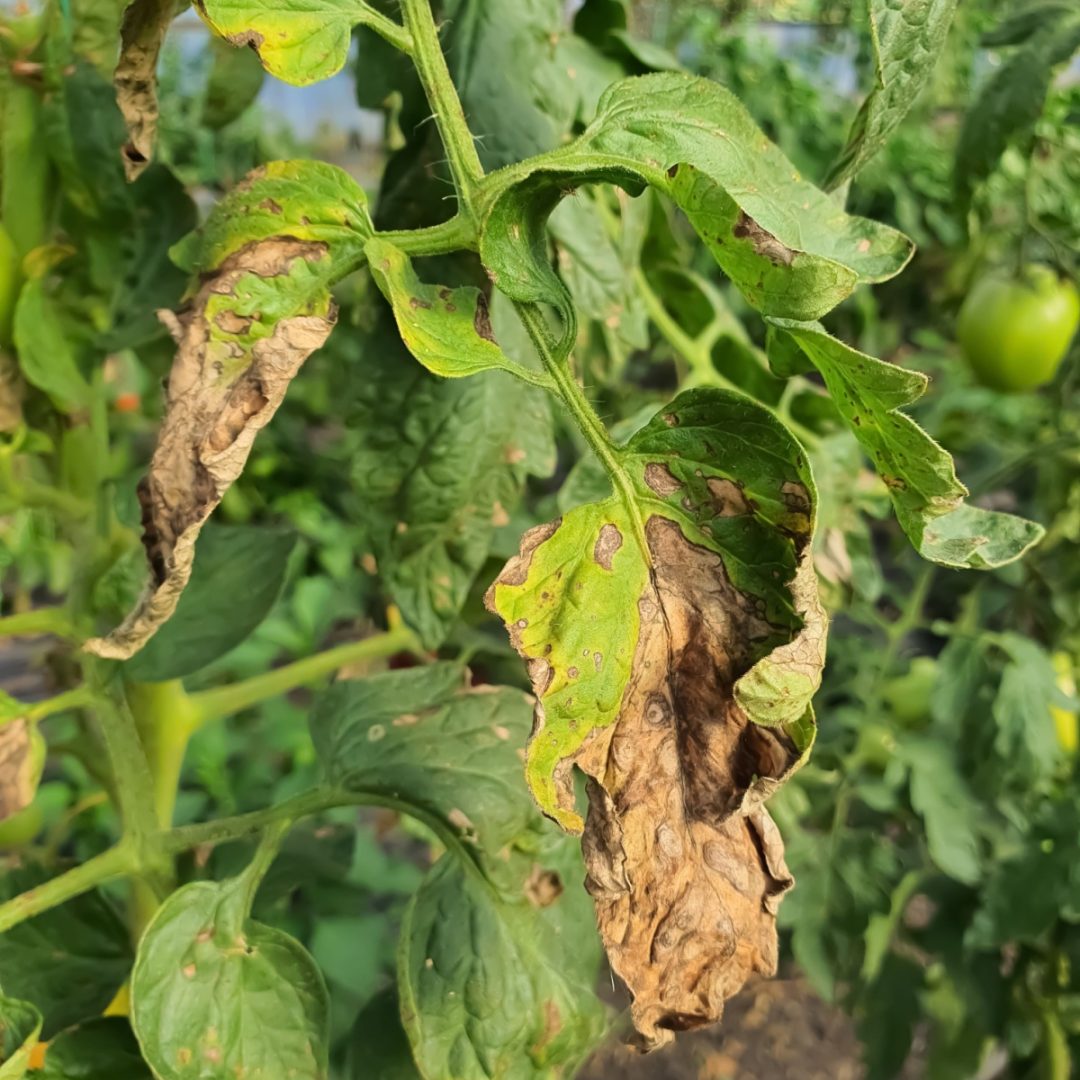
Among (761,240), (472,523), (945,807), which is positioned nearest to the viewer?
(761,240)

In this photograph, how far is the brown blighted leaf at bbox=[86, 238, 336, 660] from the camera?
1.42 feet

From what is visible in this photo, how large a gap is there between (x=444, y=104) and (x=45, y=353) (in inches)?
13.3

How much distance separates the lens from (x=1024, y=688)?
3.44ft

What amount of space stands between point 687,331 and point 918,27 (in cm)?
51

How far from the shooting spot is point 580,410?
432mm

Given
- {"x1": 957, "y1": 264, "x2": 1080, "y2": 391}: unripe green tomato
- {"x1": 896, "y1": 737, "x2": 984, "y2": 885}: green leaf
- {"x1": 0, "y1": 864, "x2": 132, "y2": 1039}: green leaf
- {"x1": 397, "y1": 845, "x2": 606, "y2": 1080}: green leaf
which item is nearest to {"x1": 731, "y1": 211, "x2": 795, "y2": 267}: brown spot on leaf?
{"x1": 397, "y1": 845, "x2": 606, "y2": 1080}: green leaf

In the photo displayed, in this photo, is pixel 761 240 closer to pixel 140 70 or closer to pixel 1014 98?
pixel 140 70

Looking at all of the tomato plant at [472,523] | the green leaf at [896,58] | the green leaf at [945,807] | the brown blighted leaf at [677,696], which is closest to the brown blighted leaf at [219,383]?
the tomato plant at [472,523]

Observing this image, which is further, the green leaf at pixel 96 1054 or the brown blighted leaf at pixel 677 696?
the green leaf at pixel 96 1054

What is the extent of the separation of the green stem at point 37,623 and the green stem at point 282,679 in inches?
4.9

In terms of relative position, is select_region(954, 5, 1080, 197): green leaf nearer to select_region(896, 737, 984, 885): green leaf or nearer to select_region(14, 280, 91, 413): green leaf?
select_region(896, 737, 984, 885): green leaf

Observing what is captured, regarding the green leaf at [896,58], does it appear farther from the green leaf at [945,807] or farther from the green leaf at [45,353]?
the green leaf at [945,807]

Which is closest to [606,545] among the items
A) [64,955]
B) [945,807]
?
[64,955]

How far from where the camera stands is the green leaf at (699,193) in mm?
362
